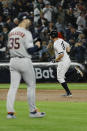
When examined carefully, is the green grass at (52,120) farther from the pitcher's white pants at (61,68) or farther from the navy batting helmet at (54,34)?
the navy batting helmet at (54,34)

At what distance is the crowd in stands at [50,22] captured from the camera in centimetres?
2303

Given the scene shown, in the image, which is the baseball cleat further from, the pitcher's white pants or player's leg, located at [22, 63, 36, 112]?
the pitcher's white pants

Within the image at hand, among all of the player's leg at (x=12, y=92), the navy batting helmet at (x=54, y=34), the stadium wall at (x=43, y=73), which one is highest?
the navy batting helmet at (x=54, y=34)

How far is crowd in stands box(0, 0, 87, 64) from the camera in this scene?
2303 cm

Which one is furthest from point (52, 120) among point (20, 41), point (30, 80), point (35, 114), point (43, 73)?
point (43, 73)

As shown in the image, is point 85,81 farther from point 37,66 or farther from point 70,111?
point 70,111

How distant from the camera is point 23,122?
31.2ft

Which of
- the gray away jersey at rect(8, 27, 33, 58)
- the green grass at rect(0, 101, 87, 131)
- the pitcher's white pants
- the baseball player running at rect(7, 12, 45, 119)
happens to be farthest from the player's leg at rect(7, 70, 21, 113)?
the pitcher's white pants

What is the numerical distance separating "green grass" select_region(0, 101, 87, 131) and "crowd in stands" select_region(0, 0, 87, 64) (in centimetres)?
1015

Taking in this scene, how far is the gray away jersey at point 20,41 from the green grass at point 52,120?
4.64 feet

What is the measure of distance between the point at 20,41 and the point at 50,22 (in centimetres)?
1489

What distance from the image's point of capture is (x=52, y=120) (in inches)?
385

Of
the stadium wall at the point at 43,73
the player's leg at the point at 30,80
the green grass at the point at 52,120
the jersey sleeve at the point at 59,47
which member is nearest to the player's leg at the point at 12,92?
the player's leg at the point at 30,80

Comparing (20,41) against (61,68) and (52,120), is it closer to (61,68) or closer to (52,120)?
(52,120)
